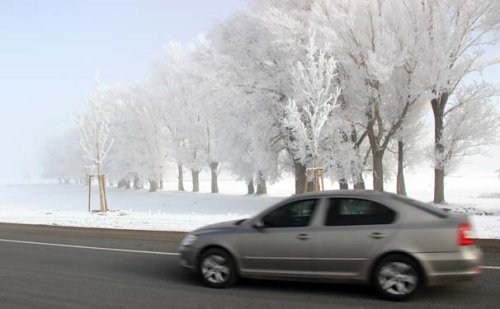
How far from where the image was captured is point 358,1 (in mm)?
24281

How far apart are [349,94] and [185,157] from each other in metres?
27.8

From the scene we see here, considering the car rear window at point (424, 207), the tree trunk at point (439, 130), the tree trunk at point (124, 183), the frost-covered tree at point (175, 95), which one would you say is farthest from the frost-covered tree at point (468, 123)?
the tree trunk at point (124, 183)

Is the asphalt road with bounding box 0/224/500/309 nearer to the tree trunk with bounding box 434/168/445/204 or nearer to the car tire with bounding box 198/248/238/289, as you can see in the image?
the car tire with bounding box 198/248/238/289

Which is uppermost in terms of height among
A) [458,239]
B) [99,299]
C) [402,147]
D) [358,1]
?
[358,1]

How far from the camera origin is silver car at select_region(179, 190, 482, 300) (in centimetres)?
641

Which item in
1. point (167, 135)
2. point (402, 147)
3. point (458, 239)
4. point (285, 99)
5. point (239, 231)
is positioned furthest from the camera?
point (167, 135)

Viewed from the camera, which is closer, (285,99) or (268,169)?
(285,99)

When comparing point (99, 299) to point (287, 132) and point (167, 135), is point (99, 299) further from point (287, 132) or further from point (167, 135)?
point (167, 135)

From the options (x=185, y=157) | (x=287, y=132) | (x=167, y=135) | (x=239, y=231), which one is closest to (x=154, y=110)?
(x=167, y=135)

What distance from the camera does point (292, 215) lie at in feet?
23.7

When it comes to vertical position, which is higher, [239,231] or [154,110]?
[154,110]

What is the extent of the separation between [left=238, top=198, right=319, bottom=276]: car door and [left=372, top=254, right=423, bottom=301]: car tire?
0.99 meters

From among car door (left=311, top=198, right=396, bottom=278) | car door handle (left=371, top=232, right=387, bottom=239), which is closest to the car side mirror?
car door (left=311, top=198, right=396, bottom=278)

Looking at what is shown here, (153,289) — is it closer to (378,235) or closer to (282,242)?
(282,242)
